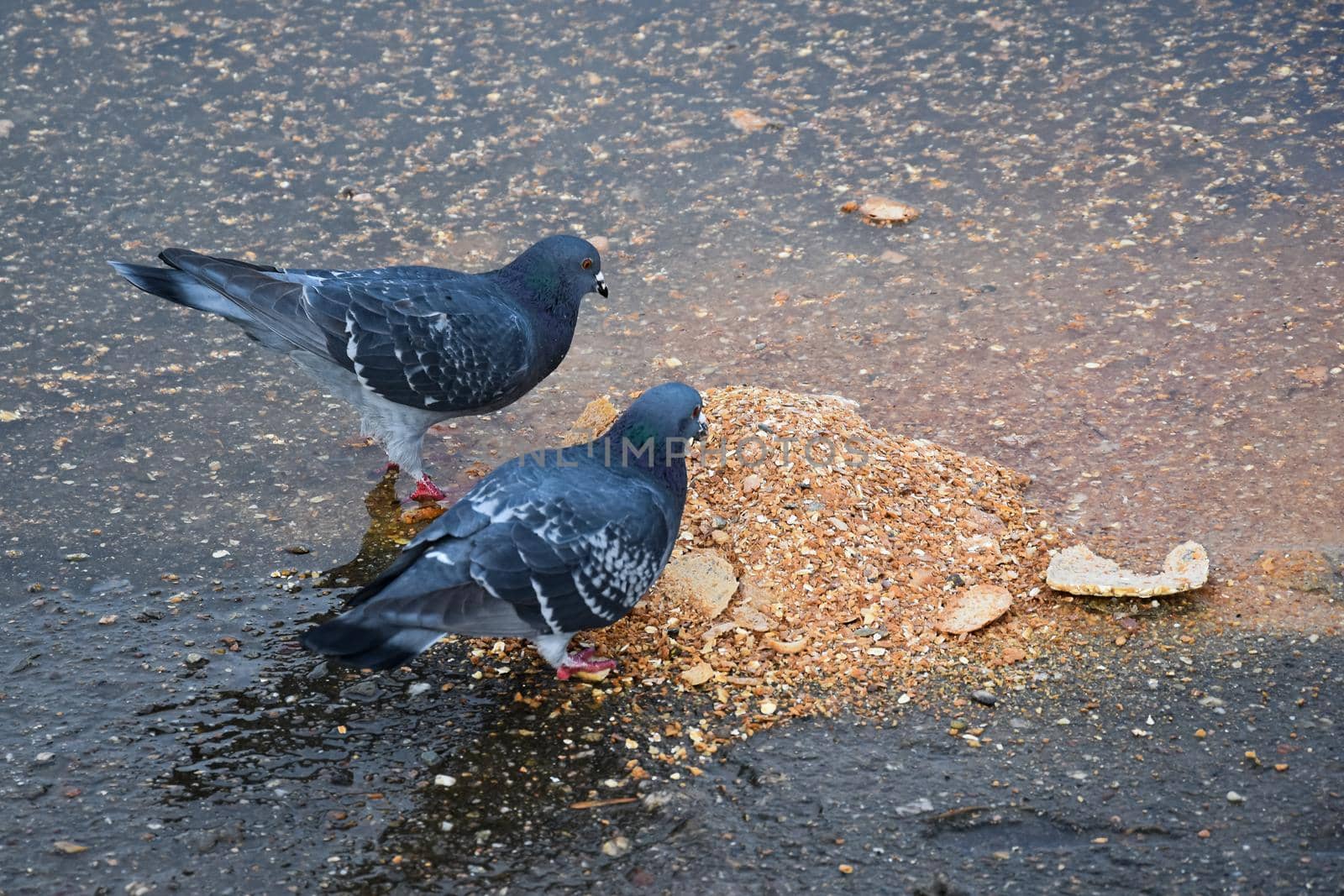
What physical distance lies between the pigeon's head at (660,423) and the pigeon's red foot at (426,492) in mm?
1209

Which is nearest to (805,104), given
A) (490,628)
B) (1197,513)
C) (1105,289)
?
(1105,289)

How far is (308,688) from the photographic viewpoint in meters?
4.14

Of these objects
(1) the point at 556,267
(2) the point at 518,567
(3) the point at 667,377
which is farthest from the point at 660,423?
(3) the point at 667,377

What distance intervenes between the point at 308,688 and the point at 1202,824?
9.02 ft

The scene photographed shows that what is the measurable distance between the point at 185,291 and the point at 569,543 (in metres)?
2.10

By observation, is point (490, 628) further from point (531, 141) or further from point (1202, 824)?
point (531, 141)

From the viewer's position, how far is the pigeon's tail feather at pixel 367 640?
3.62 m

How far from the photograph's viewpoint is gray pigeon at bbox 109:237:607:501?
4863 mm

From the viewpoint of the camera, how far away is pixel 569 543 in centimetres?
391

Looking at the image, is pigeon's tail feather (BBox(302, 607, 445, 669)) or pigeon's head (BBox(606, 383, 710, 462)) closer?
pigeon's tail feather (BBox(302, 607, 445, 669))

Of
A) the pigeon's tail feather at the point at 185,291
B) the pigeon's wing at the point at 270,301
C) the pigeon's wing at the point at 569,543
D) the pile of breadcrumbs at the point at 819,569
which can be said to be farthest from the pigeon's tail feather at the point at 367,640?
the pigeon's tail feather at the point at 185,291

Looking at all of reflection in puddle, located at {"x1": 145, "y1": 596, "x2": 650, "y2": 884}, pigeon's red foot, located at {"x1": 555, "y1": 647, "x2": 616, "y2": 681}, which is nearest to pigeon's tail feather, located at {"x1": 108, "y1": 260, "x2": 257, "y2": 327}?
reflection in puddle, located at {"x1": 145, "y1": 596, "x2": 650, "y2": 884}

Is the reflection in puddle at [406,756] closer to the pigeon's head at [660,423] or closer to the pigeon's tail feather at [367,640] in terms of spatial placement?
the pigeon's tail feather at [367,640]

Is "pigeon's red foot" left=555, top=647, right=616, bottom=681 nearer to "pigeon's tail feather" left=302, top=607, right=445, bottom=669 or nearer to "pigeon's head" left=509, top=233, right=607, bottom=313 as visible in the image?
"pigeon's tail feather" left=302, top=607, right=445, bottom=669
